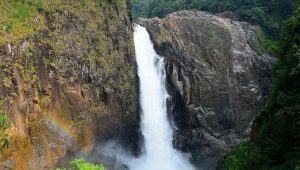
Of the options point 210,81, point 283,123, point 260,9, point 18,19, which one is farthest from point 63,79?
point 260,9

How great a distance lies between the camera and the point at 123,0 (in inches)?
1505

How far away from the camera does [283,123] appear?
22219 millimetres

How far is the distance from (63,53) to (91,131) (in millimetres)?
6006

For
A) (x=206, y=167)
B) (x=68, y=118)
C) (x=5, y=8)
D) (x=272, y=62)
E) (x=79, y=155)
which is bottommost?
(x=206, y=167)

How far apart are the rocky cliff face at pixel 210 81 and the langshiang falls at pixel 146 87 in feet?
0.30

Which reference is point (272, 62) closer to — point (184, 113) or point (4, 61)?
point (184, 113)

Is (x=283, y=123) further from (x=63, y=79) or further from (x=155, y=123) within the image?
(x=155, y=123)

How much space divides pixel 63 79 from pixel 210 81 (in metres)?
15.0

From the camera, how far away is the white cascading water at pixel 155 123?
117 feet

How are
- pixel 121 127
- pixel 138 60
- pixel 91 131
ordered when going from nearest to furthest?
pixel 91 131
pixel 121 127
pixel 138 60

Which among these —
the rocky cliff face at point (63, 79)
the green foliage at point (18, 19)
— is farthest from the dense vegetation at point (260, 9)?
the green foliage at point (18, 19)

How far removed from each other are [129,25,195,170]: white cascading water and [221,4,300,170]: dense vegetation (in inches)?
403

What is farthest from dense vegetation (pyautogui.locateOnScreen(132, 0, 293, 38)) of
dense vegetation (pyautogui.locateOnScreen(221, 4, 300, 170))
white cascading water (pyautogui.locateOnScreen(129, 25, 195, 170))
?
dense vegetation (pyautogui.locateOnScreen(221, 4, 300, 170))

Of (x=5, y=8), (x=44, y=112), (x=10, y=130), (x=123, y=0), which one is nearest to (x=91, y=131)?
(x=44, y=112)
